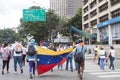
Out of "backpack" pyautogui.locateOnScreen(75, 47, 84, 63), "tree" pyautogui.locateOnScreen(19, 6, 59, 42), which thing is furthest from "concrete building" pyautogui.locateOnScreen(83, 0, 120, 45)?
"backpack" pyautogui.locateOnScreen(75, 47, 84, 63)

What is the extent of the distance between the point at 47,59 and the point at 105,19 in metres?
53.4

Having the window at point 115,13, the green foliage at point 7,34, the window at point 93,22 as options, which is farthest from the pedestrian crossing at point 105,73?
the green foliage at point 7,34

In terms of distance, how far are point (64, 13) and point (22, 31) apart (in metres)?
50.7

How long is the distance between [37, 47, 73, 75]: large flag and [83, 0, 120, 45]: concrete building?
41794 mm

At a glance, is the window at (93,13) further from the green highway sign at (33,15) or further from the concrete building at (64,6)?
the concrete building at (64,6)

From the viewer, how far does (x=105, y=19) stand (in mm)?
69375

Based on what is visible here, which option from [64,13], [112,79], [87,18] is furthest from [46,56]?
[64,13]

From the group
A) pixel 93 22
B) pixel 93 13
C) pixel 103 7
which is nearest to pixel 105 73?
pixel 103 7

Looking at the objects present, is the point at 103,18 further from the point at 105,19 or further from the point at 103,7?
the point at 103,7

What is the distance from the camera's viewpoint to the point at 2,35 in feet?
505

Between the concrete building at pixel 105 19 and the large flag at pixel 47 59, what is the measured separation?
41.8 metres

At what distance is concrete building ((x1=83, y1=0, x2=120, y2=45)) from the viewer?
61.8 m

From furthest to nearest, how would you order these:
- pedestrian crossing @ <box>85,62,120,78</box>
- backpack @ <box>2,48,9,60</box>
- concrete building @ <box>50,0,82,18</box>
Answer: concrete building @ <box>50,0,82,18</box>, backpack @ <box>2,48,9,60</box>, pedestrian crossing @ <box>85,62,120,78</box>

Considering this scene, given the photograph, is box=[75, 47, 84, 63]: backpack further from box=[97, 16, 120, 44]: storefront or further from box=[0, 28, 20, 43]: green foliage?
box=[0, 28, 20, 43]: green foliage
